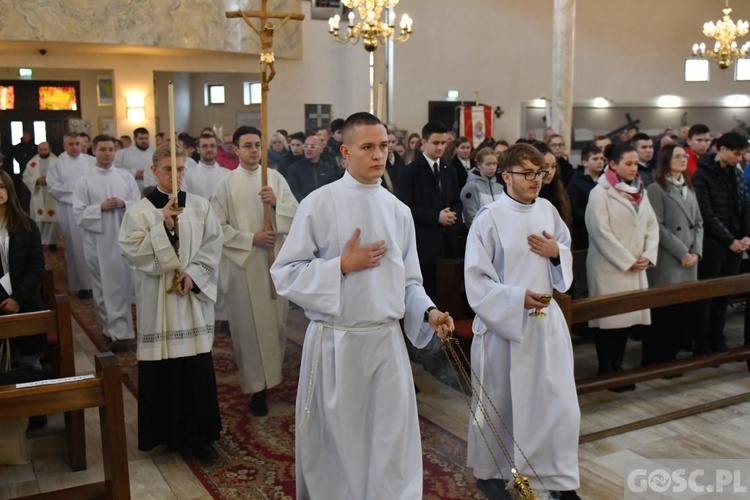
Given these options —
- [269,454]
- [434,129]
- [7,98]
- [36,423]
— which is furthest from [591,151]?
[7,98]

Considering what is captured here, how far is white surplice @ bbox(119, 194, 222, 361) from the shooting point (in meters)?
4.59

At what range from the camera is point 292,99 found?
15.0 meters

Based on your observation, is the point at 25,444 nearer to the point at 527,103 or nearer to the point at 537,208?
the point at 537,208

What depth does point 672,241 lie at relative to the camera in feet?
20.4

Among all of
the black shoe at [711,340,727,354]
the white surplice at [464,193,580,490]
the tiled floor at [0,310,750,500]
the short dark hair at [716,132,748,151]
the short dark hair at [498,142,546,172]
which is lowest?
the tiled floor at [0,310,750,500]

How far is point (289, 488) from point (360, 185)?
5.92 feet

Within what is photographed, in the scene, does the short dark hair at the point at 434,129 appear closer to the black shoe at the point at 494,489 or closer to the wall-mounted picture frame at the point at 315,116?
the black shoe at the point at 494,489

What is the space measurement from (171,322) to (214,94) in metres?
12.3

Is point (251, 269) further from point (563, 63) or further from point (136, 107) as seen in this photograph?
point (136, 107)

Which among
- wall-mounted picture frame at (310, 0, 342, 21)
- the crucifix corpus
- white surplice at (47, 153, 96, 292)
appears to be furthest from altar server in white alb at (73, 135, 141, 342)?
wall-mounted picture frame at (310, 0, 342, 21)

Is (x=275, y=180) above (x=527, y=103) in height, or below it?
below

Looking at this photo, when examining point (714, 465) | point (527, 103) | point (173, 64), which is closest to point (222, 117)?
point (173, 64)

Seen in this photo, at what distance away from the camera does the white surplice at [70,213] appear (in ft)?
29.9

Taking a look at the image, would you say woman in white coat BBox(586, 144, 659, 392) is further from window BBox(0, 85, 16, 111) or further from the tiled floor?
window BBox(0, 85, 16, 111)
